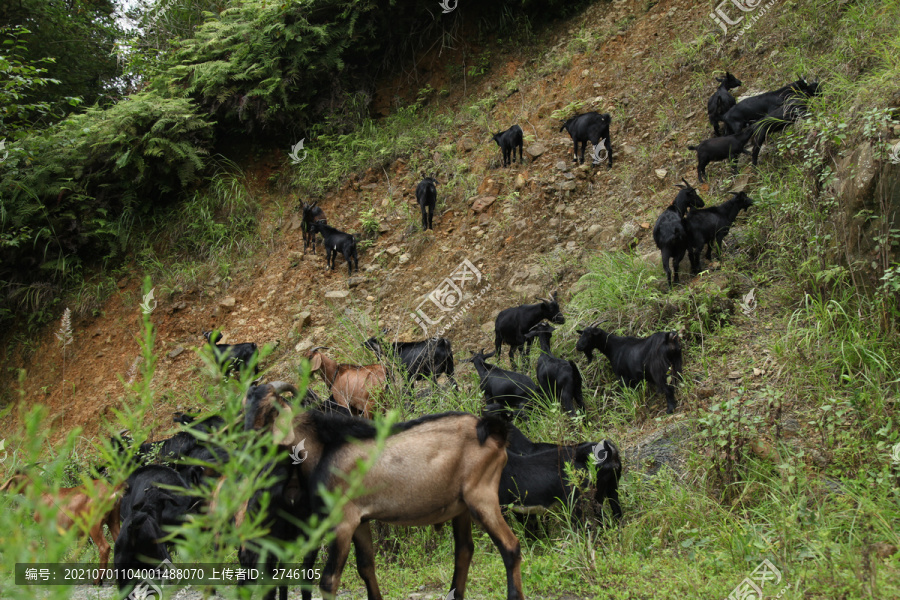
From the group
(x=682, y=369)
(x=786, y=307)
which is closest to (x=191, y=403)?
(x=682, y=369)

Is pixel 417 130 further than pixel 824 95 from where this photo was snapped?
Yes

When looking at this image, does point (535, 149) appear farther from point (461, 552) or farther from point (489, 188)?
point (461, 552)

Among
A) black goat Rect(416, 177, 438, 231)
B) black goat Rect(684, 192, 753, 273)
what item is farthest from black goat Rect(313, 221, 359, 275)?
black goat Rect(684, 192, 753, 273)

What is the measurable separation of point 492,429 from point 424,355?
12.4ft

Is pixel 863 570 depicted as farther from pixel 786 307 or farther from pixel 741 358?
pixel 786 307

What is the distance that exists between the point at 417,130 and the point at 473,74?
6.52ft

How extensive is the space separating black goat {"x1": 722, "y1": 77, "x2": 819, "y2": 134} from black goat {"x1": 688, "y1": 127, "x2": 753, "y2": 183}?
206 mm

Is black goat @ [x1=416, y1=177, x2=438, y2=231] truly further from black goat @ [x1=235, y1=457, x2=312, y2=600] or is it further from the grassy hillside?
black goat @ [x1=235, y1=457, x2=312, y2=600]

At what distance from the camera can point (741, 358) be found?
6535 mm

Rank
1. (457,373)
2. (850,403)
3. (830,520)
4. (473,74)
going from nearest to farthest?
(830,520) < (850,403) < (457,373) < (473,74)

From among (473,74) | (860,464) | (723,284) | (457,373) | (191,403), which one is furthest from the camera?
(473,74)

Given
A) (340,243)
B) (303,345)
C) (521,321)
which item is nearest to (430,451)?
(521,321)

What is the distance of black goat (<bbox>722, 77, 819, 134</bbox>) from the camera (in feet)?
27.6

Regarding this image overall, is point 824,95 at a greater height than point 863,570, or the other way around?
point 824,95
